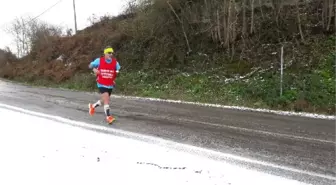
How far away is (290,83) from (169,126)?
797 cm

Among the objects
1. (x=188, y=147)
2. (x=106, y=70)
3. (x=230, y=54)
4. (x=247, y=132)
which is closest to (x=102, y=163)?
(x=188, y=147)

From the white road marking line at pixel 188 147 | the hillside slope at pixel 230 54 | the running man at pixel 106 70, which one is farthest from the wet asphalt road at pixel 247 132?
the hillside slope at pixel 230 54

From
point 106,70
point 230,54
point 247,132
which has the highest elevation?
point 230,54

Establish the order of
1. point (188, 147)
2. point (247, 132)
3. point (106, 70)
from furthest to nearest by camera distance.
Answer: point (106, 70), point (247, 132), point (188, 147)

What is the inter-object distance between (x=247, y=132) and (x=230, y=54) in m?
12.6

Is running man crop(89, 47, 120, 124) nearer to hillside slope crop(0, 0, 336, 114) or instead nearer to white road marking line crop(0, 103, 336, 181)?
white road marking line crop(0, 103, 336, 181)

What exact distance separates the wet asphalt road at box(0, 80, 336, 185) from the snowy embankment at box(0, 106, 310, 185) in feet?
2.52

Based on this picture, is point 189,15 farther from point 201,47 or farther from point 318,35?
point 318,35

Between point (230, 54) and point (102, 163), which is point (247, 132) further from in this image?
point (230, 54)

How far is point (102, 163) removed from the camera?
6223 millimetres

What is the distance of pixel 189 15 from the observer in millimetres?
23625

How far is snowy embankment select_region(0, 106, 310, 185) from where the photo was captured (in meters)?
5.42

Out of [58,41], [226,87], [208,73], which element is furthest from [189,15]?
[58,41]

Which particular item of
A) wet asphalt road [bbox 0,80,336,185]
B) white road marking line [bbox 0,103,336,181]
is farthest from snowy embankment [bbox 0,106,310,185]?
wet asphalt road [bbox 0,80,336,185]
